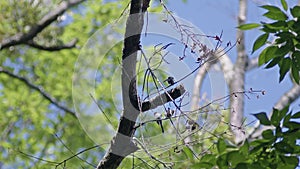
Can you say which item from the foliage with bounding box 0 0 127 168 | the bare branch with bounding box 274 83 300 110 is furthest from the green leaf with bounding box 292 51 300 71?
the bare branch with bounding box 274 83 300 110

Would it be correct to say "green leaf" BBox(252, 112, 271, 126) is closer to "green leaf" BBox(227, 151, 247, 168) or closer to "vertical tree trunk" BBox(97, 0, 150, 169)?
"green leaf" BBox(227, 151, 247, 168)

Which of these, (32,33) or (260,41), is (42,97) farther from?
(260,41)

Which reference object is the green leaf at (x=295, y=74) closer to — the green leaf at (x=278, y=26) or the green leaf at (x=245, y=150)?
the green leaf at (x=278, y=26)

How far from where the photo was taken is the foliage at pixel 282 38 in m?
1.98

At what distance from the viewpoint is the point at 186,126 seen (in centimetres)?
181

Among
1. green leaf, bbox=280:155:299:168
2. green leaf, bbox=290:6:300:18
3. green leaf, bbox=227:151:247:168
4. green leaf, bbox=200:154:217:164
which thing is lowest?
green leaf, bbox=280:155:299:168

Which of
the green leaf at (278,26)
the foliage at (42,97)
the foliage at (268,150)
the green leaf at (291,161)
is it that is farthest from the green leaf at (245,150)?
the foliage at (42,97)

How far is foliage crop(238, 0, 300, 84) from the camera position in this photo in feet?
6.49

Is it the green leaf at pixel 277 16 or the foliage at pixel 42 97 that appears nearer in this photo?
the green leaf at pixel 277 16

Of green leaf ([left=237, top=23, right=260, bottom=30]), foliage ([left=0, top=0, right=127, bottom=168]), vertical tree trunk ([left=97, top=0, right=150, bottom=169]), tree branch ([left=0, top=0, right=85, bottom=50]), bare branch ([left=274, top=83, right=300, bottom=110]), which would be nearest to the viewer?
vertical tree trunk ([left=97, top=0, right=150, bottom=169])

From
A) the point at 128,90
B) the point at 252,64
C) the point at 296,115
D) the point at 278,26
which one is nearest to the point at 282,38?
the point at 278,26

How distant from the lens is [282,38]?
1983 mm

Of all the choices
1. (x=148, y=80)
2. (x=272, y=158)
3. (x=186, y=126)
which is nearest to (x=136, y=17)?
(x=148, y=80)

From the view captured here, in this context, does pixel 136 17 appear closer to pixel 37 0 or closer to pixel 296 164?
pixel 296 164
